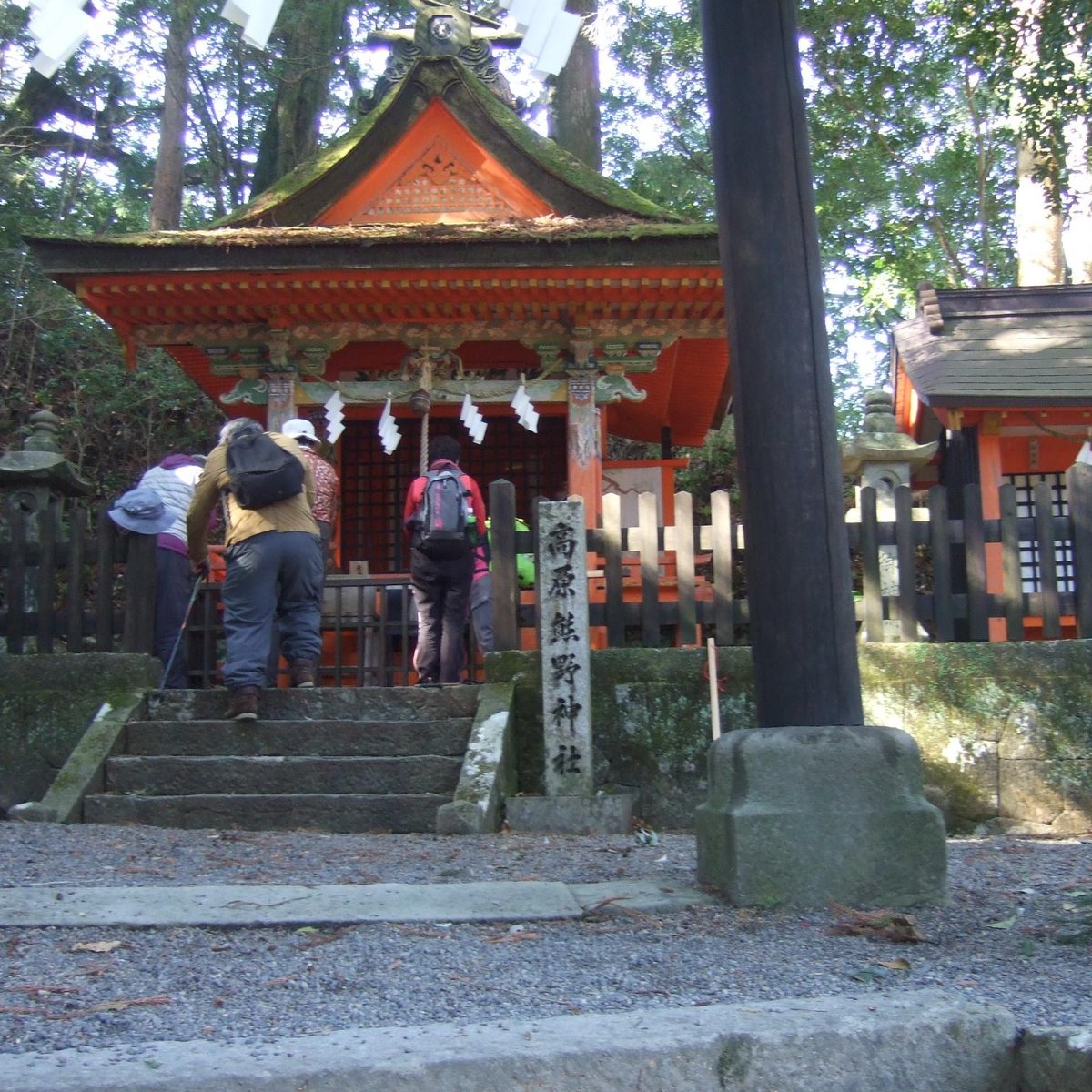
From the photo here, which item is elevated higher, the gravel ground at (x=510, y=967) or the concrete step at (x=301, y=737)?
the concrete step at (x=301, y=737)

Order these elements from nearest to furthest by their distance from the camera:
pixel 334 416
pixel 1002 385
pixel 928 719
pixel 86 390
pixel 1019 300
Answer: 1. pixel 928 719
2. pixel 334 416
3. pixel 1002 385
4. pixel 1019 300
5. pixel 86 390

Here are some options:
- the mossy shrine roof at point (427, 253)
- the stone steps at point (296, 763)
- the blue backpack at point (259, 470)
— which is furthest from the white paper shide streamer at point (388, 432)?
the stone steps at point (296, 763)

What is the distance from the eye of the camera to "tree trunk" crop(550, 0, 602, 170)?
1764 cm

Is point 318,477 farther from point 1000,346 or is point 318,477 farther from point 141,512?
point 1000,346

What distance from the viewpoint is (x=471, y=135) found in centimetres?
1101

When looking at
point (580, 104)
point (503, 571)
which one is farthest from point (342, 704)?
point (580, 104)

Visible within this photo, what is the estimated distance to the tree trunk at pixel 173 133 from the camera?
17891 mm

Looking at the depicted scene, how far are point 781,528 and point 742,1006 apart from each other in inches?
68.1

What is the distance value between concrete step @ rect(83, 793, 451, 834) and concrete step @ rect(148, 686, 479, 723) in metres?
0.77

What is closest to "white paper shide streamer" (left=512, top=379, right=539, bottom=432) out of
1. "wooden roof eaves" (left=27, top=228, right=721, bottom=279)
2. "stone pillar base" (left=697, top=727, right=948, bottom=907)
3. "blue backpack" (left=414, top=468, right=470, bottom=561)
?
"wooden roof eaves" (left=27, top=228, right=721, bottom=279)

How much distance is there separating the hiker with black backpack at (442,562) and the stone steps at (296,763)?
1.84 feet

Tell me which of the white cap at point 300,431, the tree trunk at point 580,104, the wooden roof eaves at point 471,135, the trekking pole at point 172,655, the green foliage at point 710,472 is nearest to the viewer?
the trekking pole at point 172,655

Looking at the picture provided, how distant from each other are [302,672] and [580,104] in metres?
13.3

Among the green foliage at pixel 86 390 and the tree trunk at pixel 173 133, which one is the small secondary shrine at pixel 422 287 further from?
the tree trunk at pixel 173 133
